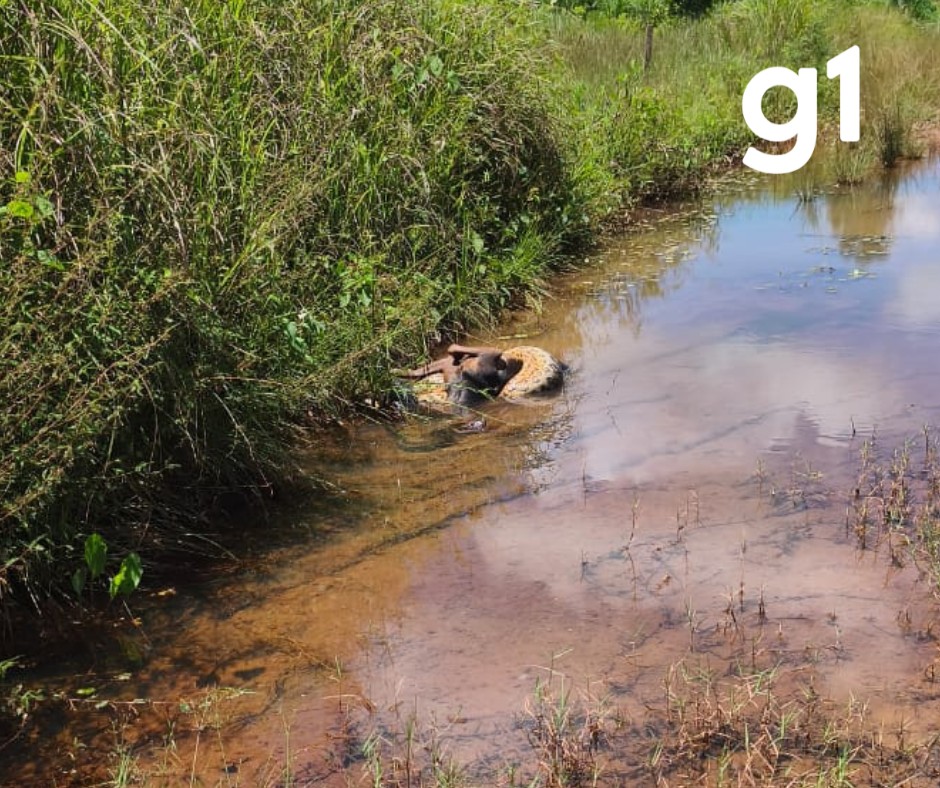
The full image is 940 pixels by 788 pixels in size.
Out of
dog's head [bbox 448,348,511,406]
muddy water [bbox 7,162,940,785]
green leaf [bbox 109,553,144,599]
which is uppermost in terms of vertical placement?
green leaf [bbox 109,553,144,599]

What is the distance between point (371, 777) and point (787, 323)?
4509 mm

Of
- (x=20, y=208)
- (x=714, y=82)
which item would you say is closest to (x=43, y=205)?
(x=20, y=208)

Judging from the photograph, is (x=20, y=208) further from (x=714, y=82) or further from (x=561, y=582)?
(x=714, y=82)

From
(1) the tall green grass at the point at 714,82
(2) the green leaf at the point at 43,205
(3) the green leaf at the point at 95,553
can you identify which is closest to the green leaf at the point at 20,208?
(2) the green leaf at the point at 43,205

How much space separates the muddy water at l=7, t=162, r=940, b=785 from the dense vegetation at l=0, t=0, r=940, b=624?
1.40 feet

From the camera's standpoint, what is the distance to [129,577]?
3611 millimetres

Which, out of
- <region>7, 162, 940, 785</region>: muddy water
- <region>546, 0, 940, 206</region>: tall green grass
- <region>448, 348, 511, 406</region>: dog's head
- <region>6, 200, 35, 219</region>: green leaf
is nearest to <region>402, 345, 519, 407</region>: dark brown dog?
<region>448, 348, 511, 406</region>: dog's head

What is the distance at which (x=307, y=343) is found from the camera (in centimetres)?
487

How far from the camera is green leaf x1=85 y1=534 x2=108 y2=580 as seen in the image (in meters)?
3.51

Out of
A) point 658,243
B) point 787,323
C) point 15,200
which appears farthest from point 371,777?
point 658,243

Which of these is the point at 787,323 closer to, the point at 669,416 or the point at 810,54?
the point at 669,416

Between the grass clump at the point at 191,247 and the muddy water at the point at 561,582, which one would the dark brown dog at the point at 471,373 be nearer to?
the muddy water at the point at 561,582

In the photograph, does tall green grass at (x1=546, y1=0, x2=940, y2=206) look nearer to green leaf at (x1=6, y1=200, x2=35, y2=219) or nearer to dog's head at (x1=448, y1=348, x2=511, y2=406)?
dog's head at (x1=448, y1=348, x2=511, y2=406)

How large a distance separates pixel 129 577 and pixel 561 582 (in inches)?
51.9
